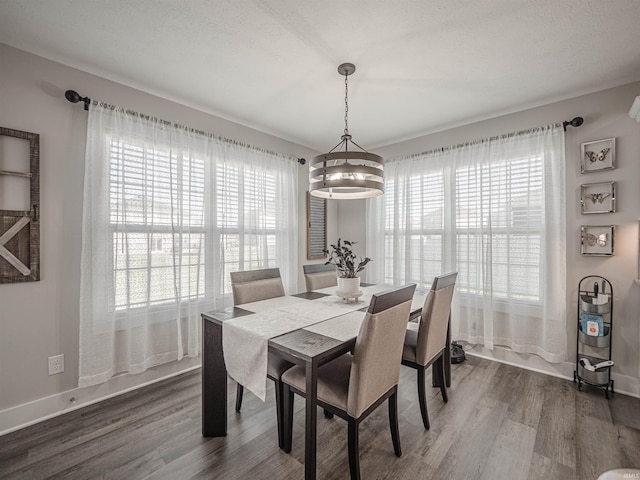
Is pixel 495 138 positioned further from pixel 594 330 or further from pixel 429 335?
pixel 429 335

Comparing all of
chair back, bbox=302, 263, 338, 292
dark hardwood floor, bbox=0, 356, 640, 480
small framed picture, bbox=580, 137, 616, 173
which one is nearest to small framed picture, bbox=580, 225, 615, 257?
small framed picture, bbox=580, 137, 616, 173

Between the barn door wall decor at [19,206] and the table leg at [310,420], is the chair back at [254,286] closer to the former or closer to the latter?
the table leg at [310,420]

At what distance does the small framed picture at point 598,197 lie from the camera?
2.48 meters

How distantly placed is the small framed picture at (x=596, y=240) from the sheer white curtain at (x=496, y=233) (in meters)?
0.14

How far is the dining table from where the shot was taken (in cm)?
142

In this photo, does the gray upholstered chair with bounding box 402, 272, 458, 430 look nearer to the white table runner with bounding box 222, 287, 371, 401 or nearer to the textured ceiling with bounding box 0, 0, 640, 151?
the white table runner with bounding box 222, 287, 371, 401

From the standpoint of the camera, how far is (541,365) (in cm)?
286

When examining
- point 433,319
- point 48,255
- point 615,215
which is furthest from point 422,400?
point 48,255

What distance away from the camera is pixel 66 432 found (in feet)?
6.46

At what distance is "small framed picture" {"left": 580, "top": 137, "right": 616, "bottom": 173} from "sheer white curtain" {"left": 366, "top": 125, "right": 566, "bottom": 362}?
154 mm

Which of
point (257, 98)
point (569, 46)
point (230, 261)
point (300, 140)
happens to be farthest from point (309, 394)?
point (300, 140)

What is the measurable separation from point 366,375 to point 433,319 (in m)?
0.77

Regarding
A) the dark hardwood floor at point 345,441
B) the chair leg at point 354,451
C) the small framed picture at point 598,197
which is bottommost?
the dark hardwood floor at point 345,441

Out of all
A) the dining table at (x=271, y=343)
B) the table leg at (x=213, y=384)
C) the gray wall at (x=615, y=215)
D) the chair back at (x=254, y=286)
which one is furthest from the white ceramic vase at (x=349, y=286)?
the gray wall at (x=615, y=215)
